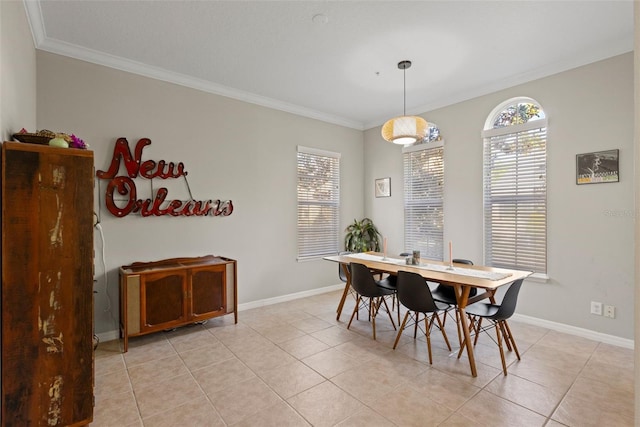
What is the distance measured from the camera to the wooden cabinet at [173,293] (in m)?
3.01

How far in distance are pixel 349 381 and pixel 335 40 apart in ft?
9.90

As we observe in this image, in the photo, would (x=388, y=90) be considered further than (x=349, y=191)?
No

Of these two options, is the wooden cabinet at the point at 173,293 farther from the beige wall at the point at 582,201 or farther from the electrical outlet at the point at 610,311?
the electrical outlet at the point at 610,311

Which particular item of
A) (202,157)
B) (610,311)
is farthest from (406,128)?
(610,311)

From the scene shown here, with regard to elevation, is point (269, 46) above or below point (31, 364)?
above

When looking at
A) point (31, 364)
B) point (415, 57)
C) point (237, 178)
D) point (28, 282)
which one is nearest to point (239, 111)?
point (237, 178)

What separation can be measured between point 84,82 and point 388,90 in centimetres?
348

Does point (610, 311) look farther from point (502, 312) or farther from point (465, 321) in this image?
point (465, 321)

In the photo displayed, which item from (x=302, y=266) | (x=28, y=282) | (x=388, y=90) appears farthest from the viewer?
(x=302, y=266)

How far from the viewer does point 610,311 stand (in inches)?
122

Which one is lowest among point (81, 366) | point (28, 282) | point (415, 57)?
point (81, 366)

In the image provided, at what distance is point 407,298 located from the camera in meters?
2.85

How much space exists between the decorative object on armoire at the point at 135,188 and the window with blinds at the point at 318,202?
170 cm

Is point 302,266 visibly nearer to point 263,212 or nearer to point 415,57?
point 263,212
